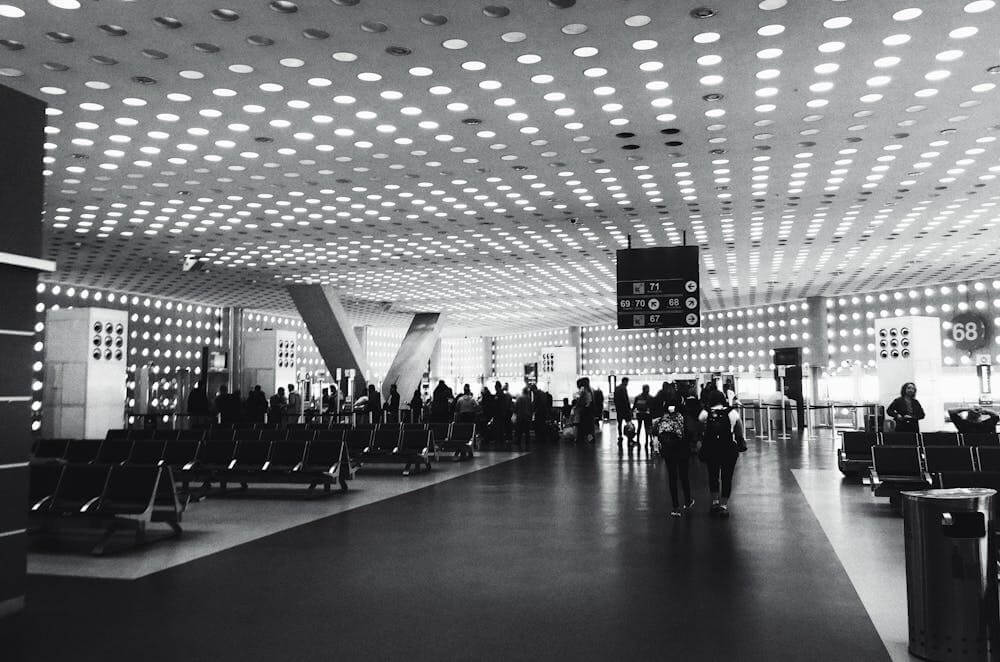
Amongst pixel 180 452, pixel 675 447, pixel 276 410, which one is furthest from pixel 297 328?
pixel 675 447

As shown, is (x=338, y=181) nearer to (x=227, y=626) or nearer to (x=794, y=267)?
(x=227, y=626)

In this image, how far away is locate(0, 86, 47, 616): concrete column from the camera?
19.6 feet

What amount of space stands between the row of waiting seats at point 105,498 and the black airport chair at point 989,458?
9.28m

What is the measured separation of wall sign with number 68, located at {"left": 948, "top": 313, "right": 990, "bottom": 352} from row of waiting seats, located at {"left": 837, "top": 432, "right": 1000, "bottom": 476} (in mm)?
22877

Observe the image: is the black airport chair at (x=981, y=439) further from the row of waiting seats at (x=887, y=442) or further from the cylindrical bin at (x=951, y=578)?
the cylindrical bin at (x=951, y=578)

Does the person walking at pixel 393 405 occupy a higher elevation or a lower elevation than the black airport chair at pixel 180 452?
higher

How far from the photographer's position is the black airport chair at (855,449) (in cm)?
1309

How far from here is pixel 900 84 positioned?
33.7 feet

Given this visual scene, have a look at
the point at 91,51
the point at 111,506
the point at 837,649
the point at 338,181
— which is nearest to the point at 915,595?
the point at 837,649

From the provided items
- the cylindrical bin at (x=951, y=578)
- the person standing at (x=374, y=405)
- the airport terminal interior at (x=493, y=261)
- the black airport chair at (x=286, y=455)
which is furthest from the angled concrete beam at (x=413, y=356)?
the cylindrical bin at (x=951, y=578)

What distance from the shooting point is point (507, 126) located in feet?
39.4

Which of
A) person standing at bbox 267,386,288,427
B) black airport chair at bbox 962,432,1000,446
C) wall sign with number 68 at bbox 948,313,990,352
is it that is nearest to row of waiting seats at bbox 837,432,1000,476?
black airport chair at bbox 962,432,1000,446

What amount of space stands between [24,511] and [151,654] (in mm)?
2185

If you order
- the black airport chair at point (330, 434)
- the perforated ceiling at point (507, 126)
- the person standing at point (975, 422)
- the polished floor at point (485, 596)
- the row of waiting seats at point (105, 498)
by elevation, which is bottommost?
the polished floor at point (485, 596)
